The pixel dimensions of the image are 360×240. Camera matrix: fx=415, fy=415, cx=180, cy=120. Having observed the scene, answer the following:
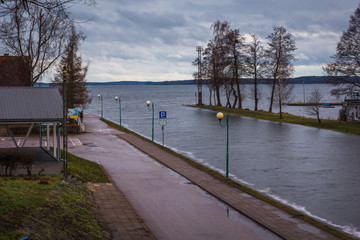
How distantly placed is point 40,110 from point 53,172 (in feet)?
13.6

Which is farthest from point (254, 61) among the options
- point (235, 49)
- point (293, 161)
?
point (293, 161)

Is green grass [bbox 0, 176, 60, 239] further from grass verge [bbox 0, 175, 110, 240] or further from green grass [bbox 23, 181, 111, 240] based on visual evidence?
green grass [bbox 23, 181, 111, 240]

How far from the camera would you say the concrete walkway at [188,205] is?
11.9 meters

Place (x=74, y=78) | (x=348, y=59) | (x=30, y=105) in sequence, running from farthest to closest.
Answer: (x=74, y=78) < (x=348, y=59) < (x=30, y=105)

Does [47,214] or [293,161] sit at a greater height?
[47,214]

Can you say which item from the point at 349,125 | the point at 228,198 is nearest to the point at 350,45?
the point at 349,125

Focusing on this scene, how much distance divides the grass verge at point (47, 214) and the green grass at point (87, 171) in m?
3.81

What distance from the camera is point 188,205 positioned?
14.8 metres

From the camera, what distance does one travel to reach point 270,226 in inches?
489

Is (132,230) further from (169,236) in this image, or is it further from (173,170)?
(173,170)

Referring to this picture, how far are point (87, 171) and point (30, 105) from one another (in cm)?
528

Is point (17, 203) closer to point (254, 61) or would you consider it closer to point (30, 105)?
point (30, 105)

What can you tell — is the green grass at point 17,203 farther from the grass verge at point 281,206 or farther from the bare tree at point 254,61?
the bare tree at point 254,61

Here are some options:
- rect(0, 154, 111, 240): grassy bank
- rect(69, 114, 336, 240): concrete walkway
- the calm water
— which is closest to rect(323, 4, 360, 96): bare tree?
the calm water
